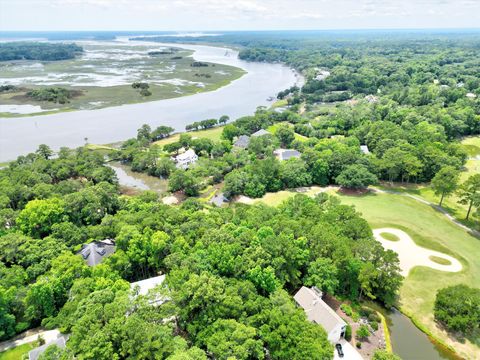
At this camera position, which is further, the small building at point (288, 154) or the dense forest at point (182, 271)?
the small building at point (288, 154)

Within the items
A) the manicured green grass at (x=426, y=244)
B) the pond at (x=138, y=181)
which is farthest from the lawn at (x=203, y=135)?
the manicured green grass at (x=426, y=244)

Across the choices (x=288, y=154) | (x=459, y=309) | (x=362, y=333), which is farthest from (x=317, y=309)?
(x=288, y=154)

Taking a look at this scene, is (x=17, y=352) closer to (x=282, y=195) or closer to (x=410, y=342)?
(x=410, y=342)

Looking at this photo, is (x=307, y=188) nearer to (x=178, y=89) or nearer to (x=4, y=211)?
(x=4, y=211)

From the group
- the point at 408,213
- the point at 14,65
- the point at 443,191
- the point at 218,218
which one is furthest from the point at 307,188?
the point at 14,65

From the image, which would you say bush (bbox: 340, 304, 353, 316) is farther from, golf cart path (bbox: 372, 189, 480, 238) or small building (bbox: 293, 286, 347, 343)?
golf cart path (bbox: 372, 189, 480, 238)

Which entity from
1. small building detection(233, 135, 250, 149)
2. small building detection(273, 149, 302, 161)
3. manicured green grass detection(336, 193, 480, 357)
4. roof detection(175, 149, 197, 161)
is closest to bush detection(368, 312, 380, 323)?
manicured green grass detection(336, 193, 480, 357)

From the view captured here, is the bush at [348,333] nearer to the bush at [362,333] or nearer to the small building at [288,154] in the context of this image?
the bush at [362,333]

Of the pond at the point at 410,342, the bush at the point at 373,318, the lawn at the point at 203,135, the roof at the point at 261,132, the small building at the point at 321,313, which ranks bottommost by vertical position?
the lawn at the point at 203,135
